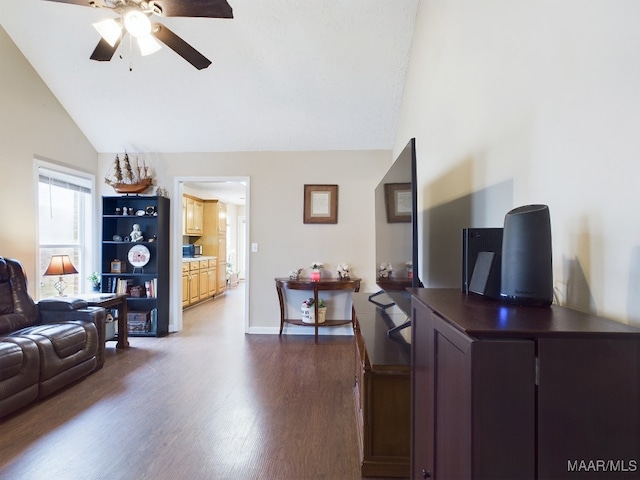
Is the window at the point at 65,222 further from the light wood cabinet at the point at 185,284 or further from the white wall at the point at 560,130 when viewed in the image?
the white wall at the point at 560,130

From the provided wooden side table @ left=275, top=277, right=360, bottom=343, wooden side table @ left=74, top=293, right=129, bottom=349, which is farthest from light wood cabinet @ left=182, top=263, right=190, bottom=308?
wooden side table @ left=275, top=277, right=360, bottom=343

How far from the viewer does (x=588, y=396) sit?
1.86 ft

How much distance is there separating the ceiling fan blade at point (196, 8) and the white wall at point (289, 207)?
2245 millimetres

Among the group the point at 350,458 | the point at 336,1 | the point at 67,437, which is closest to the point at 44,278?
the point at 67,437

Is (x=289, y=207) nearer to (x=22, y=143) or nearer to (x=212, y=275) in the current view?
(x=22, y=143)

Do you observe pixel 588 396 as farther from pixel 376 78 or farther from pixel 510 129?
pixel 376 78

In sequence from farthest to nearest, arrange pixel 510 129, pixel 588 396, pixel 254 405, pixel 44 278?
pixel 44 278
pixel 254 405
pixel 510 129
pixel 588 396

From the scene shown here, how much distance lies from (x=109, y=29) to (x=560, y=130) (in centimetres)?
251

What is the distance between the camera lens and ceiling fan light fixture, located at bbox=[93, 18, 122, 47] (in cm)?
199

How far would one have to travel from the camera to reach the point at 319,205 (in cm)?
416

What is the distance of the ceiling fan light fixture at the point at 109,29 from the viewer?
1990 millimetres

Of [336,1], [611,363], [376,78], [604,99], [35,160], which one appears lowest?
[611,363]

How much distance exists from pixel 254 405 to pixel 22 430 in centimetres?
143

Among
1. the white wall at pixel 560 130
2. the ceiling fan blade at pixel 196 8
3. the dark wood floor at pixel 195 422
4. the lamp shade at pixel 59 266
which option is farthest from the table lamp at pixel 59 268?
the white wall at pixel 560 130
